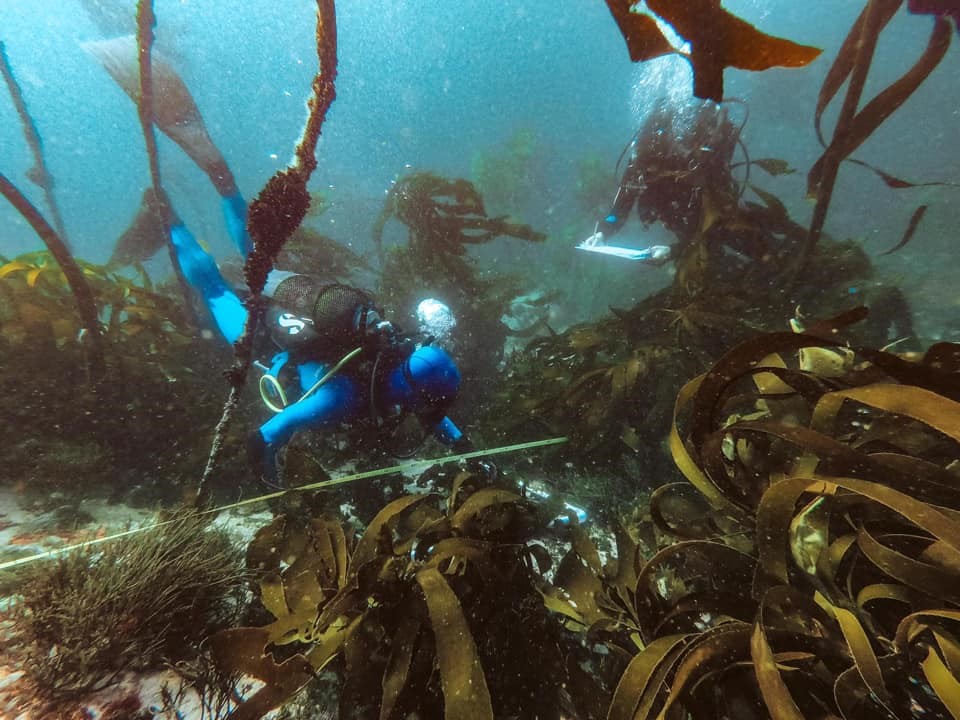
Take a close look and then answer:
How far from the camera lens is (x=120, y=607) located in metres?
1.62

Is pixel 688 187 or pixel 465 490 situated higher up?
pixel 688 187

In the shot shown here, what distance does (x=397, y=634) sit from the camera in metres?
1.48

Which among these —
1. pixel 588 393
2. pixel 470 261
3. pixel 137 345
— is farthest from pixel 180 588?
pixel 470 261

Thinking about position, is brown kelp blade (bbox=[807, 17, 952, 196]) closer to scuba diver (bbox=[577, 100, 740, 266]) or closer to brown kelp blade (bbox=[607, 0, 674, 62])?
brown kelp blade (bbox=[607, 0, 674, 62])

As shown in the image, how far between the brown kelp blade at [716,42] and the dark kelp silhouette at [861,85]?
86cm

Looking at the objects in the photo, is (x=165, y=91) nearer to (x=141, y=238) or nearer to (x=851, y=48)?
(x=141, y=238)

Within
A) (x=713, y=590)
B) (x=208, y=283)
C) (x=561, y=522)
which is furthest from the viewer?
(x=208, y=283)

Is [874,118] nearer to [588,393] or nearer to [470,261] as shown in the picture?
[588,393]

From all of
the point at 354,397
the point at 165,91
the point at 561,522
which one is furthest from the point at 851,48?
the point at 165,91

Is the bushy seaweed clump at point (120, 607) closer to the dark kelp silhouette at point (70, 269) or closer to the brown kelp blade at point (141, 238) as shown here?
the dark kelp silhouette at point (70, 269)

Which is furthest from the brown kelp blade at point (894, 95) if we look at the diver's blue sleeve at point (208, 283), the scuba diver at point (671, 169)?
the diver's blue sleeve at point (208, 283)

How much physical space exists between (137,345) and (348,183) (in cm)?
3636

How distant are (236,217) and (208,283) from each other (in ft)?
4.75

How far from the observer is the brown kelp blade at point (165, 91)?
4398 mm
